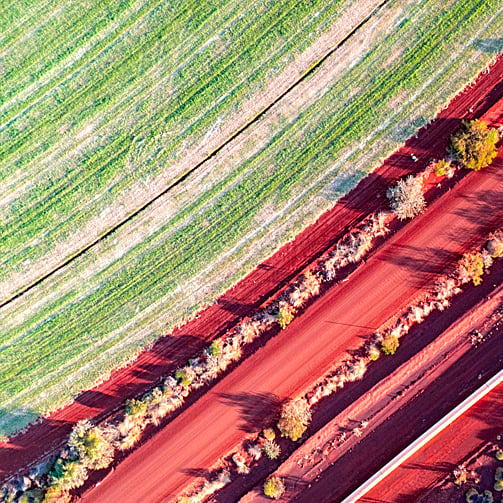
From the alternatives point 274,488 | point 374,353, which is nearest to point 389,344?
point 374,353

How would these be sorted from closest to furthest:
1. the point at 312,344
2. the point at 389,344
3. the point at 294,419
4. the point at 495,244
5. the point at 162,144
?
the point at 495,244, the point at 389,344, the point at 294,419, the point at 312,344, the point at 162,144

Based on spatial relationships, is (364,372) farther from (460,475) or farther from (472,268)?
(472,268)

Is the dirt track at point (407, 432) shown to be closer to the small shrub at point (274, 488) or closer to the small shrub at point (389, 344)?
the small shrub at point (274, 488)

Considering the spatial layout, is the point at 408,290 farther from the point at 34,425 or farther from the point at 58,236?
Answer: the point at 34,425

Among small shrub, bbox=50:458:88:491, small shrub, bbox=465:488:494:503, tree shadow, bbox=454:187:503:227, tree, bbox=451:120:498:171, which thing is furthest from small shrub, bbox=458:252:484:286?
Answer: small shrub, bbox=50:458:88:491

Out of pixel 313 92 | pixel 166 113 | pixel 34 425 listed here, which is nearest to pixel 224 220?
pixel 166 113

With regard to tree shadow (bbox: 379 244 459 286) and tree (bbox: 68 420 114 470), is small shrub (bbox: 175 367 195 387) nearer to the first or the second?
tree (bbox: 68 420 114 470)
